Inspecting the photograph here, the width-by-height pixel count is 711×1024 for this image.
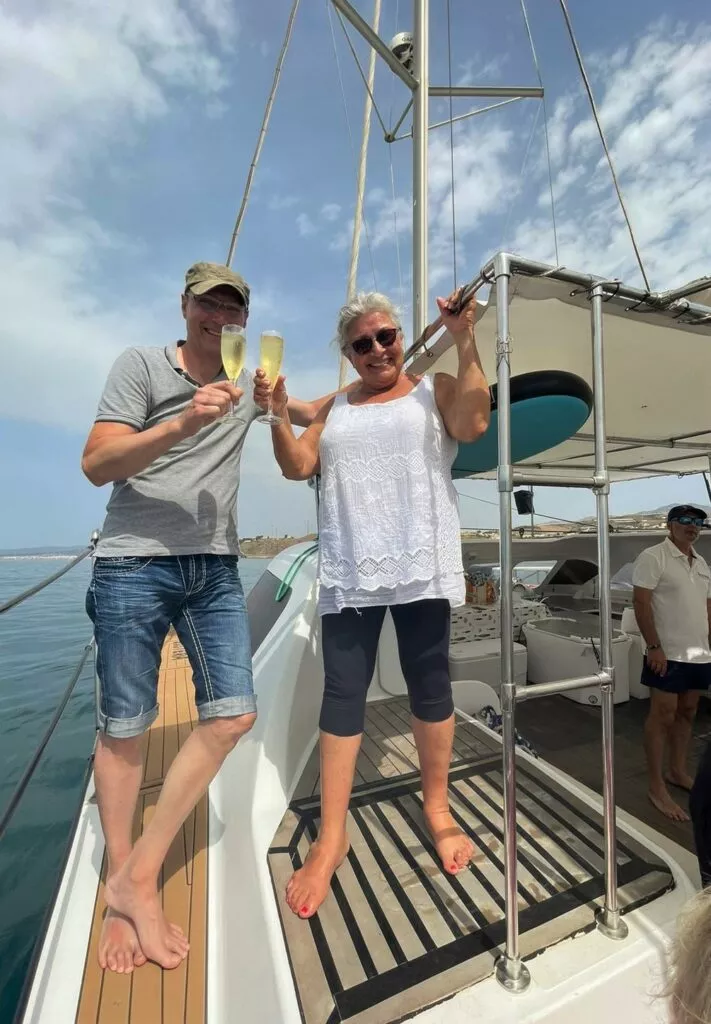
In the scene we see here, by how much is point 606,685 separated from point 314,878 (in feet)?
2.96

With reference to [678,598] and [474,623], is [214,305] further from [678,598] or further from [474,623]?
[474,623]

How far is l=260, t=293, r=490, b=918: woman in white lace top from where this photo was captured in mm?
1321

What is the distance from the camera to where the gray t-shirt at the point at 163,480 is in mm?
1171

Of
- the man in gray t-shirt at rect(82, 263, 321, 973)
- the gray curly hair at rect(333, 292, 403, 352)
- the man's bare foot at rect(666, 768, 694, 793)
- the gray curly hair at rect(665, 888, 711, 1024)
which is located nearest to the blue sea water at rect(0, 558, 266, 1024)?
the man in gray t-shirt at rect(82, 263, 321, 973)

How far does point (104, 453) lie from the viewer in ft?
3.49

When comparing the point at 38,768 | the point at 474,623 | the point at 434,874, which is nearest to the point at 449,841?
the point at 434,874

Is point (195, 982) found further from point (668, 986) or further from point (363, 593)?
point (668, 986)

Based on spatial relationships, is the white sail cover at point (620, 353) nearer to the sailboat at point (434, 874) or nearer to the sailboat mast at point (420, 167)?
the sailboat at point (434, 874)

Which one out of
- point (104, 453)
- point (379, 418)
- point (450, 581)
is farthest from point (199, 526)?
point (450, 581)

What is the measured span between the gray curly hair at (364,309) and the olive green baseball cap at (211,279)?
0.30 metres

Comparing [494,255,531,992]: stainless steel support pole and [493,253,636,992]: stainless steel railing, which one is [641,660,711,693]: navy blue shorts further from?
[494,255,531,992]: stainless steel support pole

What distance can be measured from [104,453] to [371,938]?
1.28 m

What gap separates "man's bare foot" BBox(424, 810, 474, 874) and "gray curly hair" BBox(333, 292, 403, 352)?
1.47 m

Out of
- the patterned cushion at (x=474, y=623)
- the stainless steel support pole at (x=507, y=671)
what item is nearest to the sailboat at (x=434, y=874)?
the stainless steel support pole at (x=507, y=671)
